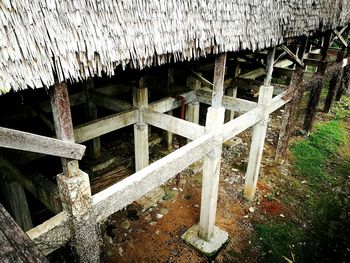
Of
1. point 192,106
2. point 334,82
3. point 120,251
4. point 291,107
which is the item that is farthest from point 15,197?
point 334,82

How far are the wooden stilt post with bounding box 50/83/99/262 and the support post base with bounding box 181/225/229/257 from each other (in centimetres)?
278

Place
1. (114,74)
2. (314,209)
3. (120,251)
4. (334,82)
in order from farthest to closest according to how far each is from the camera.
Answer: (334,82) < (314,209) < (120,251) < (114,74)

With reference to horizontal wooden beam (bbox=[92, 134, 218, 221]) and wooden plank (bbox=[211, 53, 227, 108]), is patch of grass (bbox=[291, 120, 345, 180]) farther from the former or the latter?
horizontal wooden beam (bbox=[92, 134, 218, 221])

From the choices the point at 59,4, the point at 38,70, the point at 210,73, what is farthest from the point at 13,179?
the point at 210,73

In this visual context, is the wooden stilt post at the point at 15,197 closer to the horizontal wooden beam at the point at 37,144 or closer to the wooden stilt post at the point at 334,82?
the horizontal wooden beam at the point at 37,144

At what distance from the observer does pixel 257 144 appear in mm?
5590

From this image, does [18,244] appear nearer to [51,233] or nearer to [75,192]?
[75,192]

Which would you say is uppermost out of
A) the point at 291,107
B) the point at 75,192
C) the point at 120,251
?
the point at 75,192

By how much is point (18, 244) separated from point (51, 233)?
1886 millimetres

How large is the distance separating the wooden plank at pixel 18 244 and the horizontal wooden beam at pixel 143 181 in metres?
1.81

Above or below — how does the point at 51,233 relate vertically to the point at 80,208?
below

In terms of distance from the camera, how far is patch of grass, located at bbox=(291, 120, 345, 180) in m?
7.53

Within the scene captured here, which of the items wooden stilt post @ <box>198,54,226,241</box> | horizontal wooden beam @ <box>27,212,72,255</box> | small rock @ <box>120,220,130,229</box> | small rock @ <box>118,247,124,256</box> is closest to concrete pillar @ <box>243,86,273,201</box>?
wooden stilt post @ <box>198,54,226,241</box>

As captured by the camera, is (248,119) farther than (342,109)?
A: No
